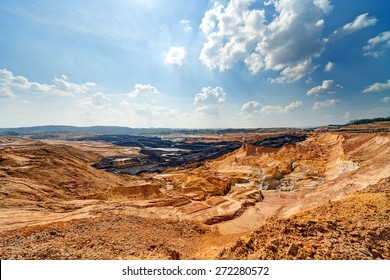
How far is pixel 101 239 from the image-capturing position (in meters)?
8.96

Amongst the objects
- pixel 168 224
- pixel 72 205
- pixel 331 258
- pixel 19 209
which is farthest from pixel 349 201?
pixel 19 209

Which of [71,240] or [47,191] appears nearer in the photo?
[71,240]

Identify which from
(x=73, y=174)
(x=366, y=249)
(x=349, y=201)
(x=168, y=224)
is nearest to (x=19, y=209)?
(x=168, y=224)

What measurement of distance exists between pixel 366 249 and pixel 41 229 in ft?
38.5

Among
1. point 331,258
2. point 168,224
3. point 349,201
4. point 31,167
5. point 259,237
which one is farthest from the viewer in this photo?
point 31,167

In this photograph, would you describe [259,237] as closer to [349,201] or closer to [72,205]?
[349,201]

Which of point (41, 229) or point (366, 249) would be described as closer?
point (366, 249)

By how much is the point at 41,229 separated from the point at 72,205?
685 centimetres

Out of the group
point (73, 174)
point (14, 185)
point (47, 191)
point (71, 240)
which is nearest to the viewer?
point (71, 240)

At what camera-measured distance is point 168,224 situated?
12.9 meters

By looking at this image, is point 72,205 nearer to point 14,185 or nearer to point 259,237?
point 14,185

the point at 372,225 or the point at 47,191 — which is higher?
the point at 372,225

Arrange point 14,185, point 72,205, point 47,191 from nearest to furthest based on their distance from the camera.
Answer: point 72,205 → point 14,185 → point 47,191

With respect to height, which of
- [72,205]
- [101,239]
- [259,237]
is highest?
[259,237]
